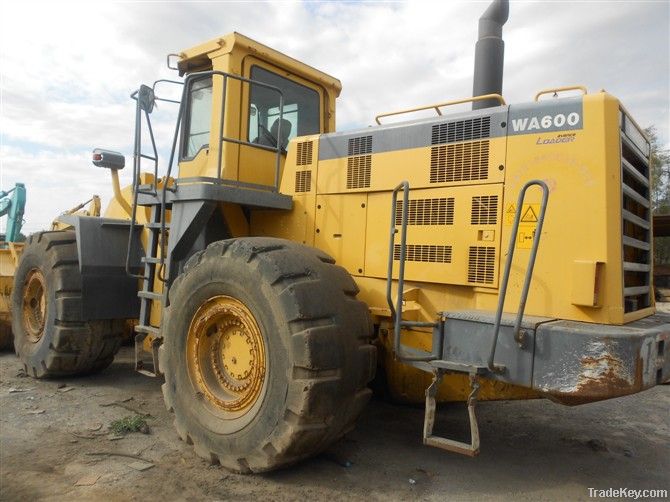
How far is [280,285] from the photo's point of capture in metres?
3.54

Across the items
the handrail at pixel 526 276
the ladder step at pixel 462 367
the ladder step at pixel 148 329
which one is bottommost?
the ladder step at pixel 148 329

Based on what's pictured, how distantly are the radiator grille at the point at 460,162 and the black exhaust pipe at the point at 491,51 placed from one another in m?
1.17

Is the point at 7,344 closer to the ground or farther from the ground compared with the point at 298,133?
closer to the ground

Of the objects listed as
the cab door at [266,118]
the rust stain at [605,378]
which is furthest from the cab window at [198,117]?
the rust stain at [605,378]

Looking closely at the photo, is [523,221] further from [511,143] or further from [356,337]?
[356,337]

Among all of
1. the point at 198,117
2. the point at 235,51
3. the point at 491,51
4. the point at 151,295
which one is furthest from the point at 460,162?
the point at 151,295

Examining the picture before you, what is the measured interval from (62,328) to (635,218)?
5.22m

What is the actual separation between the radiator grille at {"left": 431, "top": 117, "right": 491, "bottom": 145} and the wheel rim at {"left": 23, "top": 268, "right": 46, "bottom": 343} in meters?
4.58

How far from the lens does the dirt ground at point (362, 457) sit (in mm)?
3490

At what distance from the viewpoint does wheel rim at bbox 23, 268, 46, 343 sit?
6.23 meters

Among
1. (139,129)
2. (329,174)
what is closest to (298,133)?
(329,174)

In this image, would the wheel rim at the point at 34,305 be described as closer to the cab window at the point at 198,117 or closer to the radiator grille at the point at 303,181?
the cab window at the point at 198,117

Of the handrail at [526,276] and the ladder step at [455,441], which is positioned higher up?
the handrail at [526,276]

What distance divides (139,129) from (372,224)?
2199mm
